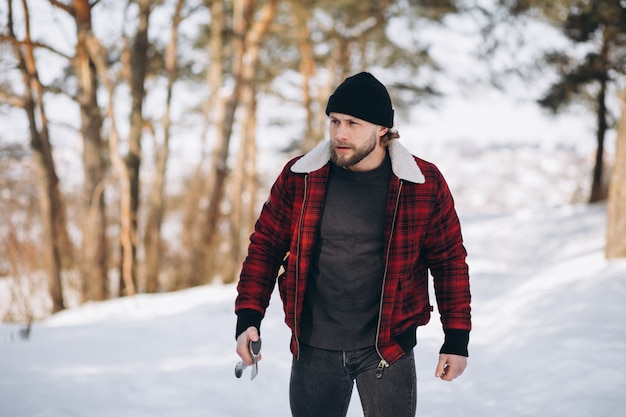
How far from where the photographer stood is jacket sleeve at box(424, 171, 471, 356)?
2.10 meters

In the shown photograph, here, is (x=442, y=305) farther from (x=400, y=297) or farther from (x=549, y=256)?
(x=549, y=256)

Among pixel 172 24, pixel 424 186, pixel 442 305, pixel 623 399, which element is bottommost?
pixel 623 399

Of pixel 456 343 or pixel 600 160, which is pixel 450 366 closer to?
pixel 456 343

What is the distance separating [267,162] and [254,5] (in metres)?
7.60

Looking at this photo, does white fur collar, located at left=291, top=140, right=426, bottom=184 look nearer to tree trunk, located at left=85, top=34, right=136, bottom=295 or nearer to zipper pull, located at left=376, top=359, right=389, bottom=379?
zipper pull, located at left=376, top=359, right=389, bottom=379

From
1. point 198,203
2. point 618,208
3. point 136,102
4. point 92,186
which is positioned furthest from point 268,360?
point 198,203

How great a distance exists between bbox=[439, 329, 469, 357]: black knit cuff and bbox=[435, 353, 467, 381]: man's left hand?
16 mm

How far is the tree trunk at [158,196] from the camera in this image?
1061cm

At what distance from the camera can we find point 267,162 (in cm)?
1750

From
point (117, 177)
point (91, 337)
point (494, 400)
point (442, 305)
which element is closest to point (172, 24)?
point (117, 177)

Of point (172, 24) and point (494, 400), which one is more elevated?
point (172, 24)

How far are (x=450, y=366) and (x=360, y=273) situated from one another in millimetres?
477

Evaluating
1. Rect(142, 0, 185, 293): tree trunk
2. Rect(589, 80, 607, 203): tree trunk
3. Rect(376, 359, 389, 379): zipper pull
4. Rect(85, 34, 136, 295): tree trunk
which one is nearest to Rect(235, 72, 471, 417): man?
Rect(376, 359, 389, 379): zipper pull

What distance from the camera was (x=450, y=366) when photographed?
2041mm
